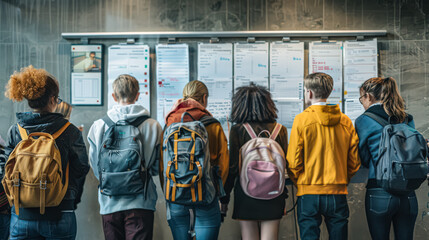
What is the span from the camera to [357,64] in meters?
3.12

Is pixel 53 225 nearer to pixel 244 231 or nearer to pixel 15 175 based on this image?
pixel 15 175

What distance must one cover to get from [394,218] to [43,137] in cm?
219

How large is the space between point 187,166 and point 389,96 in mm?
1382

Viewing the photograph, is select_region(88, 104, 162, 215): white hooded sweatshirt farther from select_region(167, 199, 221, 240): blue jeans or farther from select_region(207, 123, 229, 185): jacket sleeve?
select_region(207, 123, 229, 185): jacket sleeve

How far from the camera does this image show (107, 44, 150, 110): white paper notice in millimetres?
3156

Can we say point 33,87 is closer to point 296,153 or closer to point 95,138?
point 95,138

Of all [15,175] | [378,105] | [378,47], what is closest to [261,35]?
[378,47]

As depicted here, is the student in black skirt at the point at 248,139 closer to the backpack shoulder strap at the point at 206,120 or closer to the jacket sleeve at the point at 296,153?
the jacket sleeve at the point at 296,153

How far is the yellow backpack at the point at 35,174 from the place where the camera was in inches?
70.1

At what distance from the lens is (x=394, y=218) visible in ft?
7.02

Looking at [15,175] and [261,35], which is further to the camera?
[261,35]

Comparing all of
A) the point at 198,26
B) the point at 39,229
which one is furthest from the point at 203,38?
the point at 39,229

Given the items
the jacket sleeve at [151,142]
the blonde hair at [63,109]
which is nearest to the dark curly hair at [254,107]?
the jacket sleeve at [151,142]

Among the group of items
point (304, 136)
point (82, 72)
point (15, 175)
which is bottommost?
point (15, 175)
